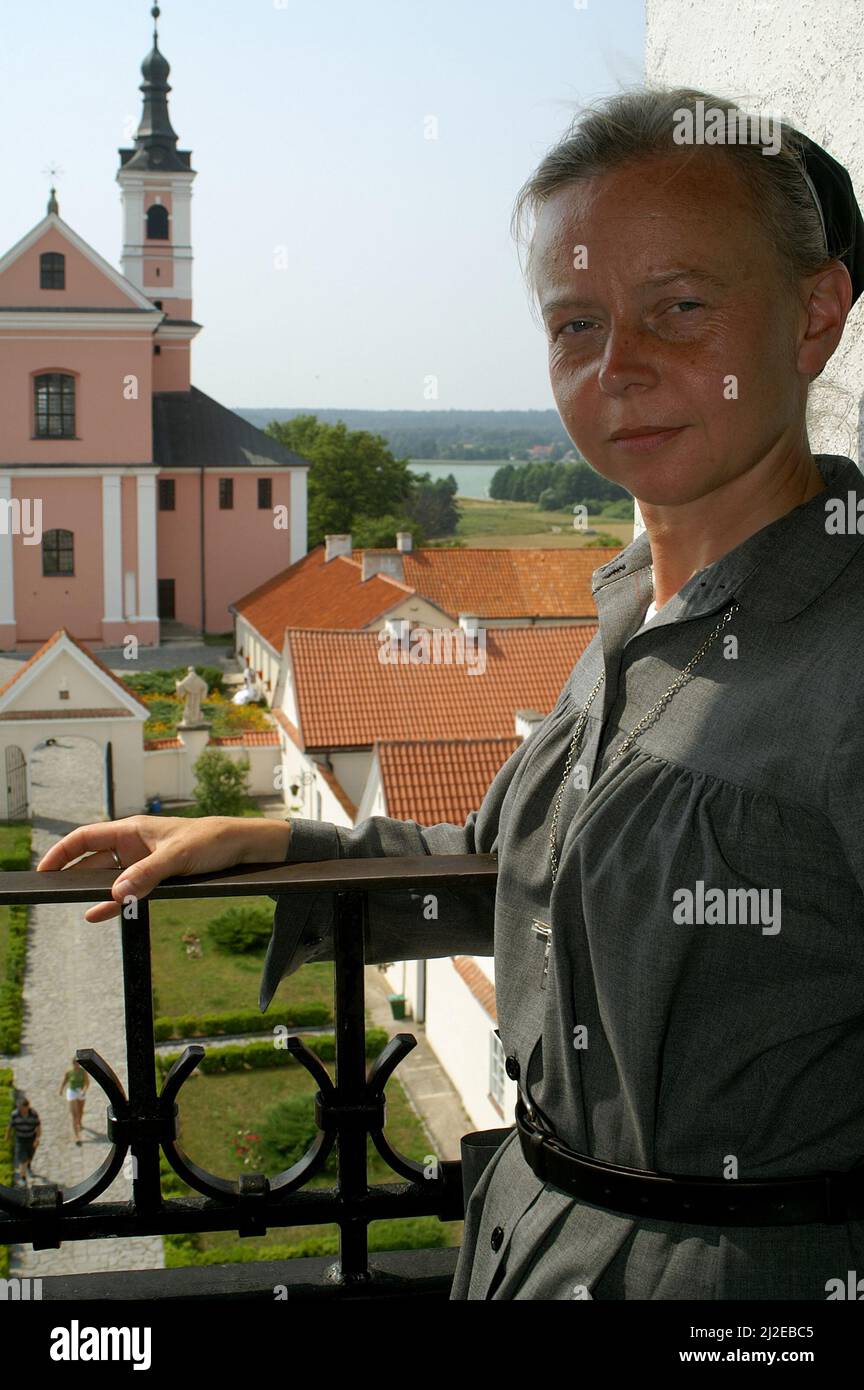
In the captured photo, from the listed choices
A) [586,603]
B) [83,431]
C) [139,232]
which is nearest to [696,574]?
[586,603]

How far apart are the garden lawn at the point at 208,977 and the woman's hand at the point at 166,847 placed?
14018 millimetres

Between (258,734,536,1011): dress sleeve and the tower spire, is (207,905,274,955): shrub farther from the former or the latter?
the tower spire

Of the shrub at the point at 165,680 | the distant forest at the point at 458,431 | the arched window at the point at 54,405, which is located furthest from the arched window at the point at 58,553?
the distant forest at the point at 458,431

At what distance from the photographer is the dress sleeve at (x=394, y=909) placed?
6.98 feet

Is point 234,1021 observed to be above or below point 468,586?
below

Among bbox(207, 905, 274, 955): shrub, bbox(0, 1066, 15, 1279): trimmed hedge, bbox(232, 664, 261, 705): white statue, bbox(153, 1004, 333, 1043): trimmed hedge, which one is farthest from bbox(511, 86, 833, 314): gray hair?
bbox(232, 664, 261, 705): white statue

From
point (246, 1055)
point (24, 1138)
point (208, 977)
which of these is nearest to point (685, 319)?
point (24, 1138)

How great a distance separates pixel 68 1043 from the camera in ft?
49.7

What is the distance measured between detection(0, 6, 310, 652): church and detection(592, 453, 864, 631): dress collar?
35.4 m

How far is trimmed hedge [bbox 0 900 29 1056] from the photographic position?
15.1m

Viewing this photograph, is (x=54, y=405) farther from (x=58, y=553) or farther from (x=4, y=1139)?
(x=4, y=1139)

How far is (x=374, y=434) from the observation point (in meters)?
56.9

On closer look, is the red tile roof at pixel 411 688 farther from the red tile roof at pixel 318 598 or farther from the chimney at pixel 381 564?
the chimney at pixel 381 564

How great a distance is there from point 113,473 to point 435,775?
23.3 metres
